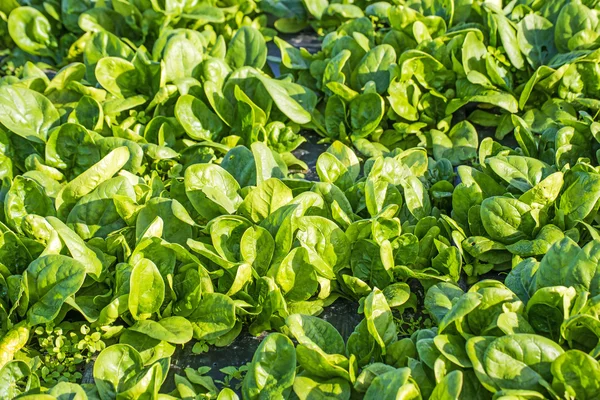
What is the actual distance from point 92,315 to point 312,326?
2.96ft

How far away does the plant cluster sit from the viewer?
251 cm

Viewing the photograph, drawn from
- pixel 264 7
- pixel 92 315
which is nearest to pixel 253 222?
pixel 92 315

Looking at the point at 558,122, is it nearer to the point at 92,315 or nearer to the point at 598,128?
the point at 598,128

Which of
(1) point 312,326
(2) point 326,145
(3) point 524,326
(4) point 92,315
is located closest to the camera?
(3) point 524,326

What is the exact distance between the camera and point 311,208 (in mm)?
3162

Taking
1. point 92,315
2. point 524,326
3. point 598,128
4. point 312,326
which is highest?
point 598,128

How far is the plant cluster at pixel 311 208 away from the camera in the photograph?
2.51 meters

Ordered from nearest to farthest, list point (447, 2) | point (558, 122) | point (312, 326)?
point (312, 326) → point (558, 122) → point (447, 2)

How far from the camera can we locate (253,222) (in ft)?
10.2

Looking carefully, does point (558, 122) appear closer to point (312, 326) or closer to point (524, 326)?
point (524, 326)

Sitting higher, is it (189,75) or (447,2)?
(447,2)

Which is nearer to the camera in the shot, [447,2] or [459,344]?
[459,344]

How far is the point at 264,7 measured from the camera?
5164mm

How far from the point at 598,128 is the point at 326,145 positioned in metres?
1.48
